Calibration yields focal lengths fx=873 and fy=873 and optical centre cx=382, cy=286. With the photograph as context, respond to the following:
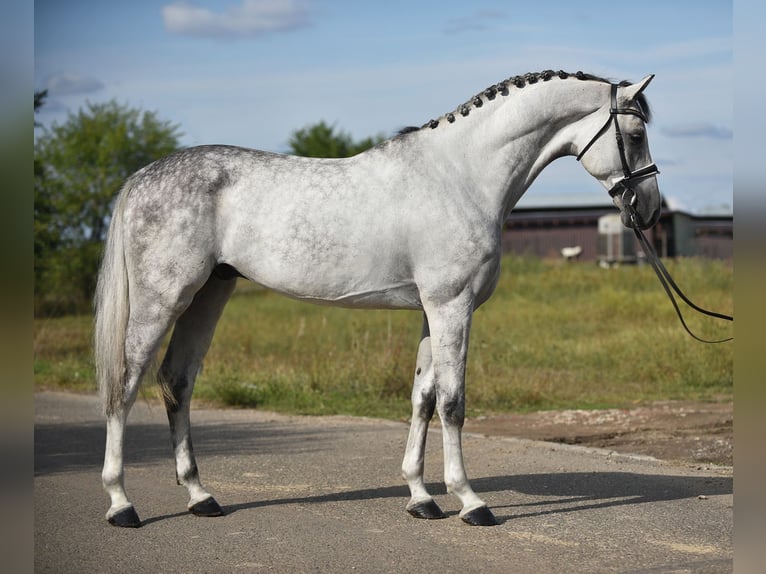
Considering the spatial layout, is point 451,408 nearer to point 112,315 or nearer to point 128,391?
point 128,391

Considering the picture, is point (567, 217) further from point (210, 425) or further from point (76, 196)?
point (210, 425)

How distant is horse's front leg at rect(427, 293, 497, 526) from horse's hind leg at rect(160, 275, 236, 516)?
1.52 metres

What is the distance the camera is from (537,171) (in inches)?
225

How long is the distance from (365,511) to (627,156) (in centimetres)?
282

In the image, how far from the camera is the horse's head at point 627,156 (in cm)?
548

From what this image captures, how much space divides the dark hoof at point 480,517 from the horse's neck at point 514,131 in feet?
6.07

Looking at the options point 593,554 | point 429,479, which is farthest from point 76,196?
point 593,554

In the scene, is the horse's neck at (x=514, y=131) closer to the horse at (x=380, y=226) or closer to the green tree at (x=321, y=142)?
the horse at (x=380, y=226)

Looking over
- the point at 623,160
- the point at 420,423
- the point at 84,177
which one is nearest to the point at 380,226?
the point at 420,423

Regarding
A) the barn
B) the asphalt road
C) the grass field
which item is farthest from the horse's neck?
the barn

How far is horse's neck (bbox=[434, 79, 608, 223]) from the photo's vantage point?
5562 mm

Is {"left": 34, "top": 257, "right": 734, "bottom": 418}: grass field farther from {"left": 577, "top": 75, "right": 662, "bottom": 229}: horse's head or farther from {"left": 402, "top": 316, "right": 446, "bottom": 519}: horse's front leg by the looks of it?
{"left": 577, "top": 75, "right": 662, "bottom": 229}: horse's head

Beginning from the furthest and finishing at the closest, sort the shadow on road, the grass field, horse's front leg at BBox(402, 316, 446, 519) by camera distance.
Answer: the grass field → the shadow on road → horse's front leg at BBox(402, 316, 446, 519)

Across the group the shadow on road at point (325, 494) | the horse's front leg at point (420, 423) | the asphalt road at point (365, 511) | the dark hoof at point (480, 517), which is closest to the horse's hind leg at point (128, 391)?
the asphalt road at point (365, 511)
